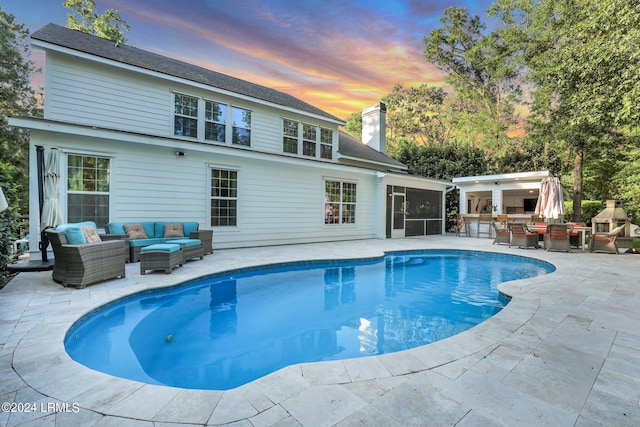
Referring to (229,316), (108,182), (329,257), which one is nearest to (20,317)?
(229,316)

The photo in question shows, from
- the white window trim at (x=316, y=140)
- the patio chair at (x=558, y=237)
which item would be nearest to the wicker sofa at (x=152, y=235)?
the white window trim at (x=316, y=140)

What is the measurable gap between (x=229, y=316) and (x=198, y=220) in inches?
194

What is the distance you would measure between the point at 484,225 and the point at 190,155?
1295 centimetres

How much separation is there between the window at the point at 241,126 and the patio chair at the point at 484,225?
10948 millimetres

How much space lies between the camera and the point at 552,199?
9906 mm

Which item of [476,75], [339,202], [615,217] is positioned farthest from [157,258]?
[476,75]

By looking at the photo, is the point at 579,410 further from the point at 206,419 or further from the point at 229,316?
the point at 229,316

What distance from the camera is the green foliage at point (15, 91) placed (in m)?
15.3

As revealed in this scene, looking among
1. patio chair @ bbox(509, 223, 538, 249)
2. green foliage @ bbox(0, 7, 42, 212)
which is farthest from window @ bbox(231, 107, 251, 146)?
green foliage @ bbox(0, 7, 42, 212)

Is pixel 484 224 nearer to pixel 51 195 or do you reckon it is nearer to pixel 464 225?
pixel 464 225

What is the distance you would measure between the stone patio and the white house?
4.46 meters

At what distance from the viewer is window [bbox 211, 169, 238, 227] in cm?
869

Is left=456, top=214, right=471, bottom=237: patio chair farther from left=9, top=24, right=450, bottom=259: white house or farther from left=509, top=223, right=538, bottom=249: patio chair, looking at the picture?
left=509, top=223, right=538, bottom=249: patio chair

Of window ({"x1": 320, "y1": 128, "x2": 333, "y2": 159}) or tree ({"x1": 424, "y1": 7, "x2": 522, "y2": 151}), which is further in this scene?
tree ({"x1": 424, "y1": 7, "x2": 522, "y2": 151})
